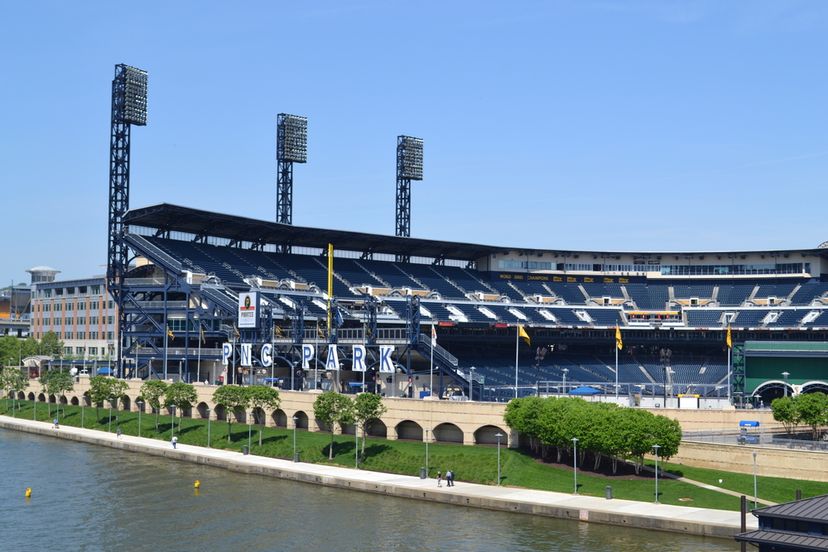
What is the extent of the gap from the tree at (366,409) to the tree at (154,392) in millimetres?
35454

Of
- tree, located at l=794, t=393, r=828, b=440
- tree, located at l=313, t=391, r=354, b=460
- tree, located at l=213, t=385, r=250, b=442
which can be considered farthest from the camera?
tree, located at l=213, t=385, r=250, b=442

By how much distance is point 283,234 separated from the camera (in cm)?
15475

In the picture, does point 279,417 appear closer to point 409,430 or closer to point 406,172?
point 409,430

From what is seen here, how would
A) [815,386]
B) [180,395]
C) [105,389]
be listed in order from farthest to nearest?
1. [105,389]
2. [815,386]
3. [180,395]

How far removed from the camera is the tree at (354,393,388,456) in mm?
95625

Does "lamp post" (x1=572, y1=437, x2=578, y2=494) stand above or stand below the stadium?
below

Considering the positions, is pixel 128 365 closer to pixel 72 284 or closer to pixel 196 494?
pixel 72 284

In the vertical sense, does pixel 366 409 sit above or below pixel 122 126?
below

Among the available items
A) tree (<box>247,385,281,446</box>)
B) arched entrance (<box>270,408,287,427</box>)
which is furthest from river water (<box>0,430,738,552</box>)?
arched entrance (<box>270,408,287,427</box>)

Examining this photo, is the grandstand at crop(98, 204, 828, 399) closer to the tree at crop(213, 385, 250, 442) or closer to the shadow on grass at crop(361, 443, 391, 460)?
the tree at crop(213, 385, 250, 442)

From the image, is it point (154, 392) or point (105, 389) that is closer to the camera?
point (154, 392)

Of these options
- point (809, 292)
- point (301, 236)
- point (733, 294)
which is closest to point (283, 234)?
point (301, 236)

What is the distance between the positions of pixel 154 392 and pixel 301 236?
42.2 metres

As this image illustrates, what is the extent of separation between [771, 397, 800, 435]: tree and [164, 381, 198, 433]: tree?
68.1 m
